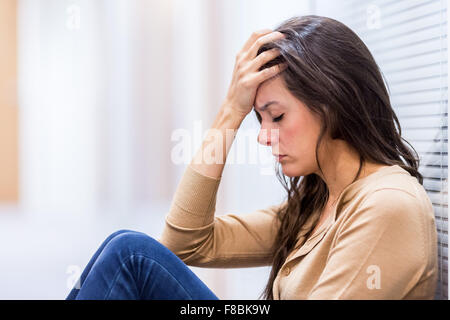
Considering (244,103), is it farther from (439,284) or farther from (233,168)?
(439,284)

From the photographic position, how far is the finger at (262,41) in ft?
3.52

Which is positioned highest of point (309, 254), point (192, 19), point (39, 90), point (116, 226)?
point (192, 19)

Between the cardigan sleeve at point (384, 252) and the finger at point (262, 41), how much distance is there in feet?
1.40

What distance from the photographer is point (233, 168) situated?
150 centimetres

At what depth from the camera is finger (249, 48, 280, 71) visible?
1.06 metres

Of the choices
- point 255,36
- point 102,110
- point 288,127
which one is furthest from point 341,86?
point 102,110

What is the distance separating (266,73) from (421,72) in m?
0.39

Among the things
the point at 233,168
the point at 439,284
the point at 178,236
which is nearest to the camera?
the point at 439,284

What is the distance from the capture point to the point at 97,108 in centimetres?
139

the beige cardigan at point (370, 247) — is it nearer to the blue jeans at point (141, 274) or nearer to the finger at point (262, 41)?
the blue jeans at point (141, 274)

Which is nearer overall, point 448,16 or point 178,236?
point 448,16

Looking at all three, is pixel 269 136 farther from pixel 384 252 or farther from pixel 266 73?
pixel 384 252
